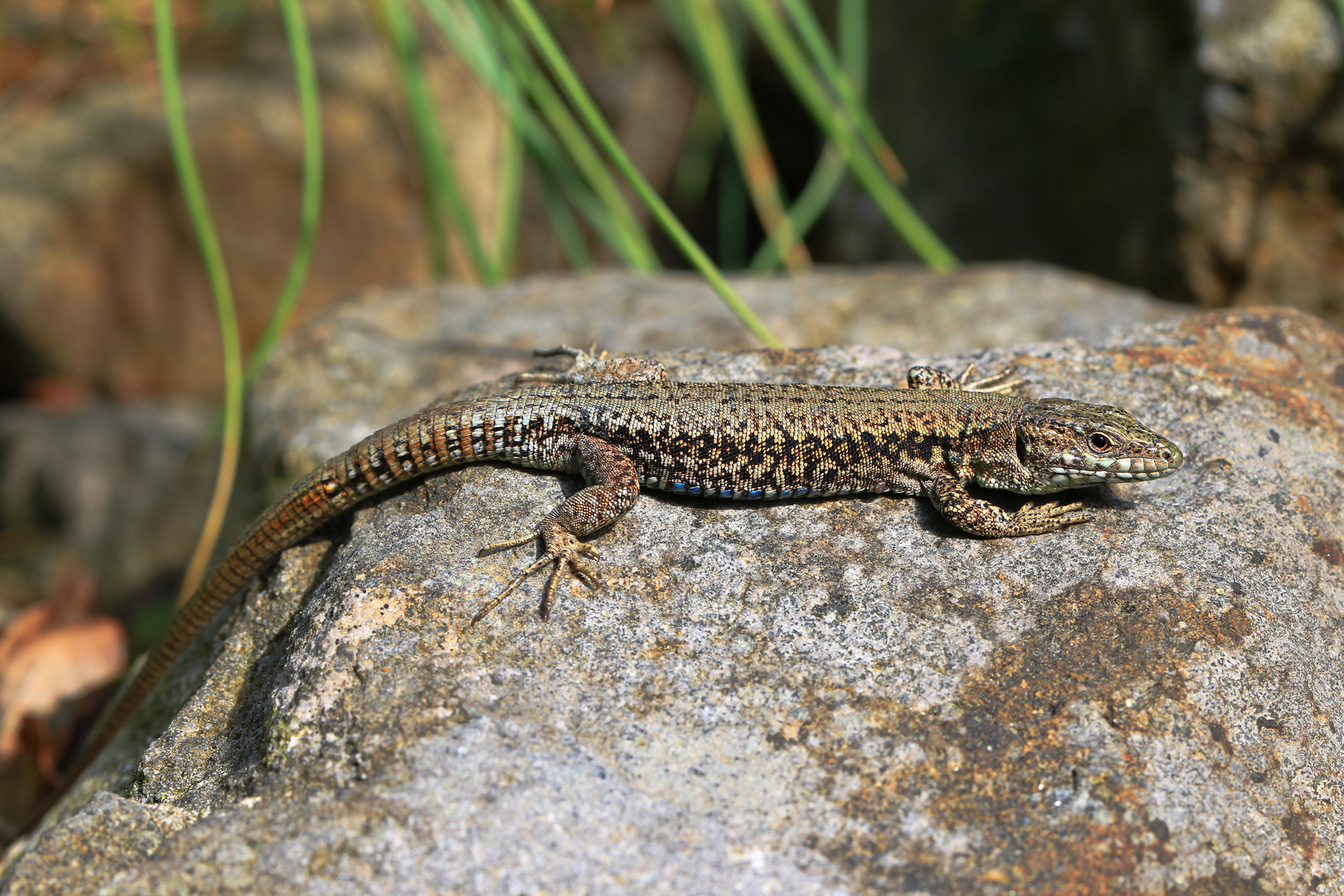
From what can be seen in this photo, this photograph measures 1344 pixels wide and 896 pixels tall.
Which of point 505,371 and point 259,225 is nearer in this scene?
point 505,371

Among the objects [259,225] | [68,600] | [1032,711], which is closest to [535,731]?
[1032,711]

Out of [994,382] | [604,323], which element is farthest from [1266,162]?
[604,323]

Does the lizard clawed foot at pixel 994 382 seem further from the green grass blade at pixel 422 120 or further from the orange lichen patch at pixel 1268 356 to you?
the green grass blade at pixel 422 120

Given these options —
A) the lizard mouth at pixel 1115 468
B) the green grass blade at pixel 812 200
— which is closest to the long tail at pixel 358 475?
the lizard mouth at pixel 1115 468

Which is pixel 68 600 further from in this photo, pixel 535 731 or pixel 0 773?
pixel 535 731

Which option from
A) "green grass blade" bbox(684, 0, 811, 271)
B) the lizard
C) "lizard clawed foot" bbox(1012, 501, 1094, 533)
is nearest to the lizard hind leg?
the lizard

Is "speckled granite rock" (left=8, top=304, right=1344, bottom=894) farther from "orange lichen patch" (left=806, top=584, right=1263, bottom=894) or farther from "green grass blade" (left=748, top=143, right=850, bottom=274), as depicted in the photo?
"green grass blade" (left=748, top=143, right=850, bottom=274)
